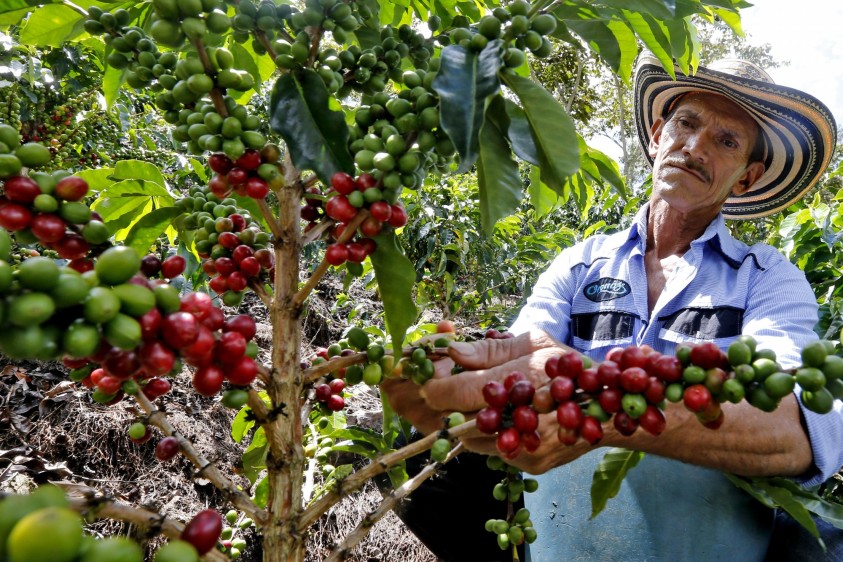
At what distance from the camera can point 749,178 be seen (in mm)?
2801

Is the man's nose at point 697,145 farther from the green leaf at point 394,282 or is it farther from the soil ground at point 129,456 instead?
the soil ground at point 129,456

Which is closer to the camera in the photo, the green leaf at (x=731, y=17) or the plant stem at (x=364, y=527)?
the plant stem at (x=364, y=527)

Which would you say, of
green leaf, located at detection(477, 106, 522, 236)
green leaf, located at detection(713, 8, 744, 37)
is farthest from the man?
green leaf, located at detection(713, 8, 744, 37)

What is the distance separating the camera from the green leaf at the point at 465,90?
845 millimetres

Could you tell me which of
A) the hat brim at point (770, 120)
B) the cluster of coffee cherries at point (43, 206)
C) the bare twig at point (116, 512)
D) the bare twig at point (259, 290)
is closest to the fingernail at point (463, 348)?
the bare twig at point (259, 290)

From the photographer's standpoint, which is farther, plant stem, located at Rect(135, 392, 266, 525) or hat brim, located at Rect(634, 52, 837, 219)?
hat brim, located at Rect(634, 52, 837, 219)

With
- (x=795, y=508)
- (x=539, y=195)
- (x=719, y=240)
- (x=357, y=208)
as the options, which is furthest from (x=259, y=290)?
(x=719, y=240)

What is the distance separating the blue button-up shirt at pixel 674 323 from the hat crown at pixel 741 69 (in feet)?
2.28

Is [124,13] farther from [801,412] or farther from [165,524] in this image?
[801,412]

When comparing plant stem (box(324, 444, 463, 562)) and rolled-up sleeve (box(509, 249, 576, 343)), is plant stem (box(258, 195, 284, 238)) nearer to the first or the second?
plant stem (box(324, 444, 463, 562))

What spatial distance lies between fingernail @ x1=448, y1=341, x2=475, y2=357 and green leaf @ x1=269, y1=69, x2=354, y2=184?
51 cm

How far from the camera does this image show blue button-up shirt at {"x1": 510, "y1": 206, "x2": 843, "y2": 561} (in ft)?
4.96

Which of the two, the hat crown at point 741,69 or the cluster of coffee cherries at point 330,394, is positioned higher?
the hat crown at point 741,69

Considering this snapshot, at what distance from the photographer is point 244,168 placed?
98 cm
